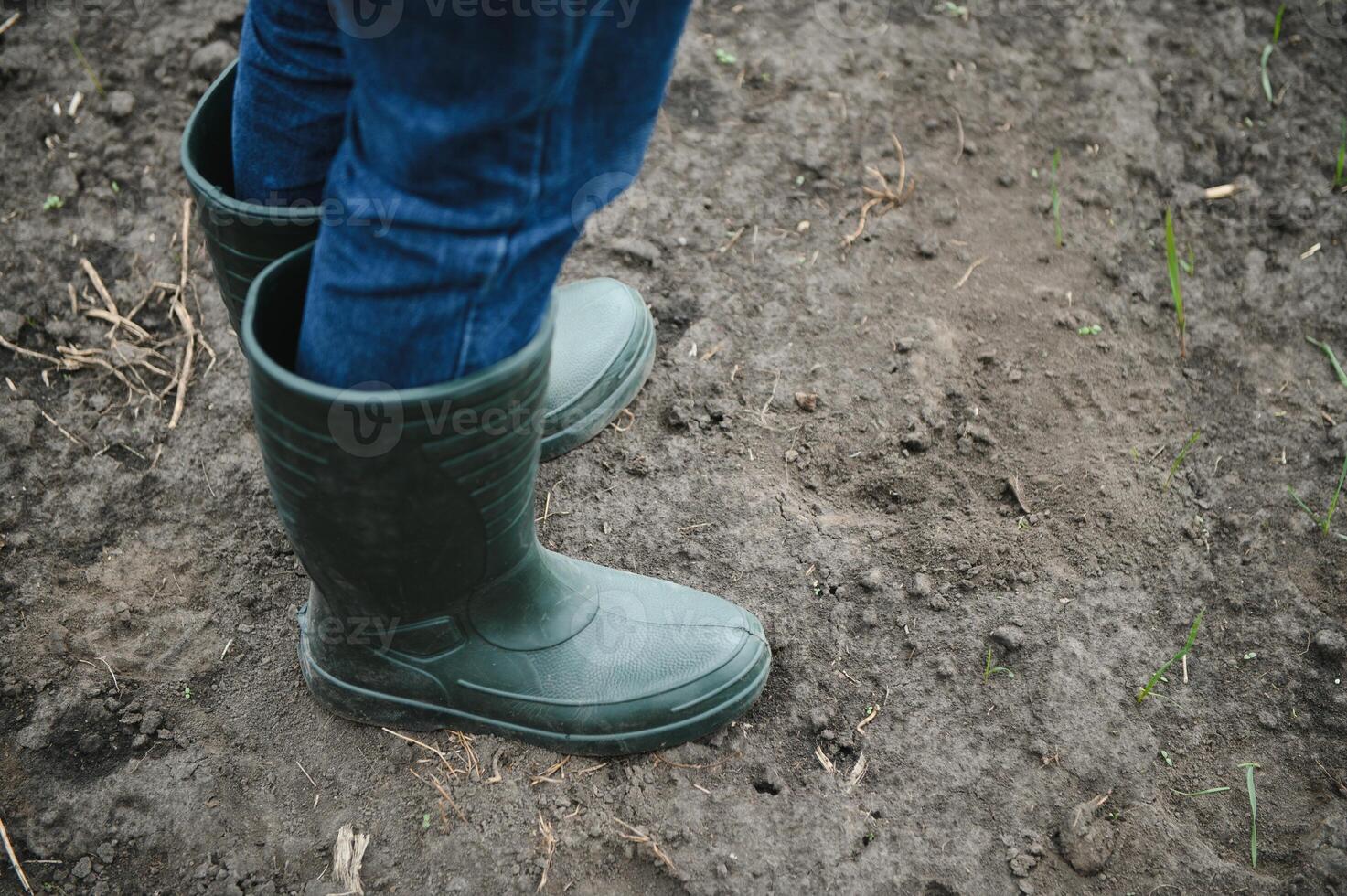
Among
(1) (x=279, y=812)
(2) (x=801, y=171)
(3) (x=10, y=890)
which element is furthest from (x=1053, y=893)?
(2) (x=801, y=171)

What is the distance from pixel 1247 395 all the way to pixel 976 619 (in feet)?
2.58

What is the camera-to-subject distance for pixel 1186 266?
6.80 ft

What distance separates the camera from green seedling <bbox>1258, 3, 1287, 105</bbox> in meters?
2.40

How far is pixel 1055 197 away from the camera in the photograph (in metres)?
2.08

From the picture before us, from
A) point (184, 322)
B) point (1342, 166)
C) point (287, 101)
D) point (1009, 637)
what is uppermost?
point (287, 101)

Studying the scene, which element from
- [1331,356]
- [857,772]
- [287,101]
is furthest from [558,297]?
[1331,356]

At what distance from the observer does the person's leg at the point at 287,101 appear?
115 centimetres

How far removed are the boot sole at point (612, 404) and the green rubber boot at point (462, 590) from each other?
319 mm

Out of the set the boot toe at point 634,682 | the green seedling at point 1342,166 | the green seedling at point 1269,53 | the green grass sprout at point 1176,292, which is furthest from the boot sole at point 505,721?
the green seedling at point 1269,53

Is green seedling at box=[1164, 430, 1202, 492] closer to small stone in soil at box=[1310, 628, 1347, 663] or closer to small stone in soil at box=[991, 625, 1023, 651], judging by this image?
small stone in soil at box=[1310, 628, 1347, 663]

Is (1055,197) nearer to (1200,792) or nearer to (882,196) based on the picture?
(882,196)

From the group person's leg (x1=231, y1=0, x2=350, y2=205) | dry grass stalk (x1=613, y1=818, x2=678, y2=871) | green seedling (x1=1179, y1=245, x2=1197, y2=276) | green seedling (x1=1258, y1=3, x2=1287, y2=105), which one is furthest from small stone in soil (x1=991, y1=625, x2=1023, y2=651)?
green seedling (x1=1258, y1=3, x2=1287, y2=105)

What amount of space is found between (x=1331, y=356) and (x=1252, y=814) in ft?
3.30

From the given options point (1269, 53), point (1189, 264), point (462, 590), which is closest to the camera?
point (462, 590)
